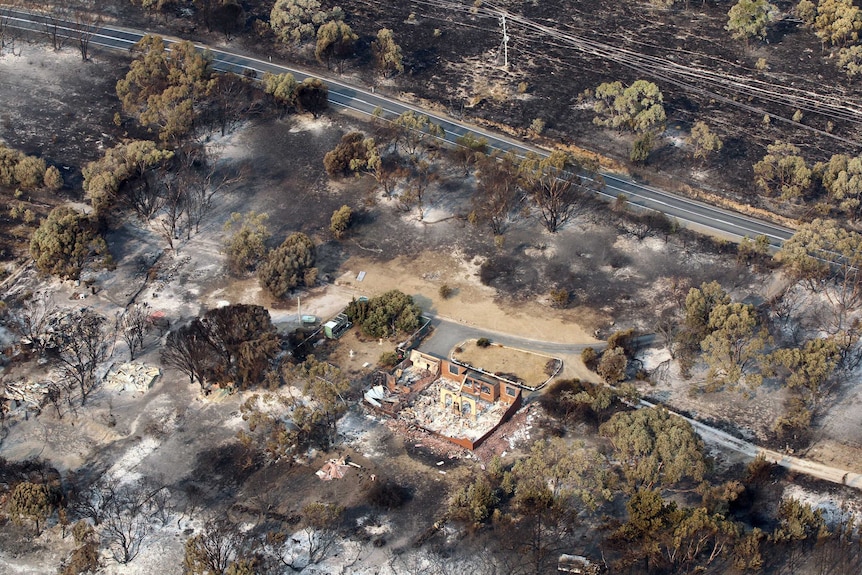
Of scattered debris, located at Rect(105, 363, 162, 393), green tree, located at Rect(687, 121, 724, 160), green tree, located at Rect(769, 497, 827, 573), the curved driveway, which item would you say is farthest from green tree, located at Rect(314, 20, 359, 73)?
green tree, located at Rect(769, 497, 827, 573)

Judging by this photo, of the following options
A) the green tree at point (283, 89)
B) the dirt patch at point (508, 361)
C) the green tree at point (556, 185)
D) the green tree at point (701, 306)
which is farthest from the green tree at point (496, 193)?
the green tree at point (283, 89)

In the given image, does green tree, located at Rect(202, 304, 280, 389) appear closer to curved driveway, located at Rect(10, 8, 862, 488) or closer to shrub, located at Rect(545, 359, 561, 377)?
curved driveway, located at Rect(10, 8, 862, 488)

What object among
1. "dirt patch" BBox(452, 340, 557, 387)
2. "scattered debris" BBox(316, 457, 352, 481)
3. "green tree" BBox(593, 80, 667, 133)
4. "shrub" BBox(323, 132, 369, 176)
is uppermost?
"green tree" BBox(593, 80, 667, 133)

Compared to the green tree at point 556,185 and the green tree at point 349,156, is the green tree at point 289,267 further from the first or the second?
the green tree at point 556,185

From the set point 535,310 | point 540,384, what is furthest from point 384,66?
point 540,384

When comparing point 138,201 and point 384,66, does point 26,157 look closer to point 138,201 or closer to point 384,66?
point 138,201

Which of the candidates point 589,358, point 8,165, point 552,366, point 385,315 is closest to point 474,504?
point 552,366

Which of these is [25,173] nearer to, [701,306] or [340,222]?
[340,222]
